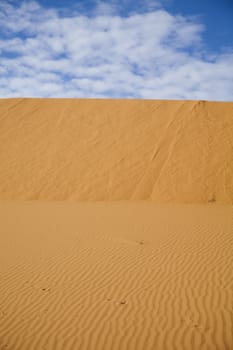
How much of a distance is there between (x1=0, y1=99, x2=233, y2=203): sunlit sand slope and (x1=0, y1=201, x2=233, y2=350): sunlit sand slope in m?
5.98

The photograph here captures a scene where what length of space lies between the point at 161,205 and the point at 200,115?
31.7ft

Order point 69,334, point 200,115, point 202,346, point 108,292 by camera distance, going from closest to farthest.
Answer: point 202,346 < point 69,334 < point 108,292 < point 200,115

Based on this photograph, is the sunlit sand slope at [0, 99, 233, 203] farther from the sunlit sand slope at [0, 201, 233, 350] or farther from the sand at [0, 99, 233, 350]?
the sunlit sand slope at [0, 201, 233, 350]

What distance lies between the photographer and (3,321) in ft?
13.8

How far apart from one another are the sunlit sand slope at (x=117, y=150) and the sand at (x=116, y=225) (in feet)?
0.25

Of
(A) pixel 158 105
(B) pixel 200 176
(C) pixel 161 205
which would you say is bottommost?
(C) pixel 161 205

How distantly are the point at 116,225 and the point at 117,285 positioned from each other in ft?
14.6

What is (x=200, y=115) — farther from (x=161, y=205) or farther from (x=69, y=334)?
(x=69, y=334)

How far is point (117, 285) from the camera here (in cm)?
525

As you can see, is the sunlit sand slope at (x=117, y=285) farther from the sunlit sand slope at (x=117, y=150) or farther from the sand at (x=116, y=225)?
the sunlit sand slope at (x=117, y=150)

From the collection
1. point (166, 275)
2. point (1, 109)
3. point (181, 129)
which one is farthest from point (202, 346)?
point (1, 109)

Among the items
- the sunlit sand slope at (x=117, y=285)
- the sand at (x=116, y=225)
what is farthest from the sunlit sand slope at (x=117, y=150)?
the sunlit sand slope at (x=117, y=285)

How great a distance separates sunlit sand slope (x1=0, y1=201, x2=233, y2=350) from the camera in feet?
12.4

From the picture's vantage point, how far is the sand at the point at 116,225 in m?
4.04
